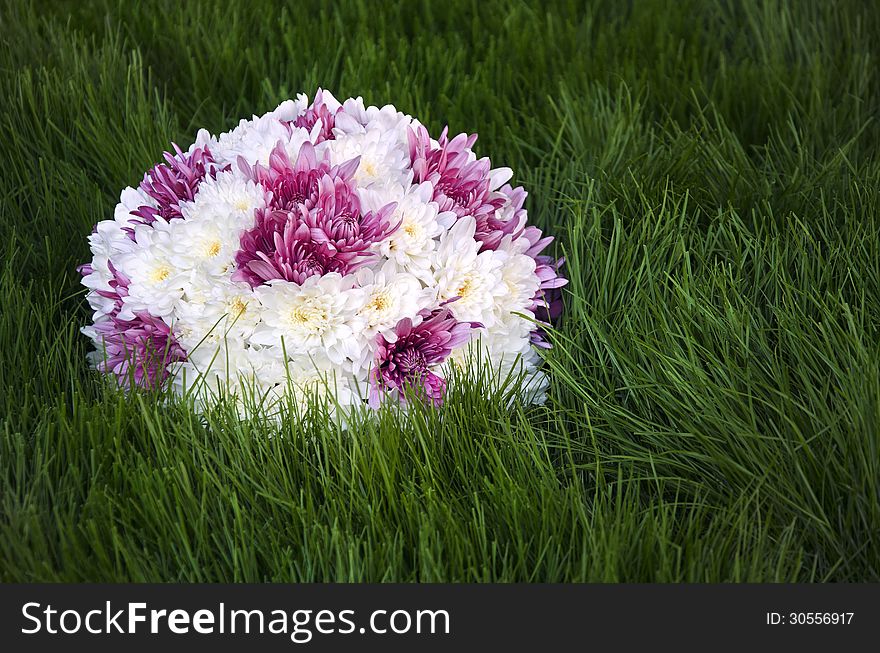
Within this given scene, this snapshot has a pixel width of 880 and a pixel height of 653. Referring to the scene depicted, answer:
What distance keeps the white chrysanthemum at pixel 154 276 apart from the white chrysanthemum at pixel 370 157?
266 mm

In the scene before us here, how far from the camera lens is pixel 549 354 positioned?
4.65ft

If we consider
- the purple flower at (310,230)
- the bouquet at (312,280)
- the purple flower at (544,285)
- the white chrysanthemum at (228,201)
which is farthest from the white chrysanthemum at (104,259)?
the purple flower at (544,285)

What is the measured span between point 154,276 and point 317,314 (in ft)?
0.81

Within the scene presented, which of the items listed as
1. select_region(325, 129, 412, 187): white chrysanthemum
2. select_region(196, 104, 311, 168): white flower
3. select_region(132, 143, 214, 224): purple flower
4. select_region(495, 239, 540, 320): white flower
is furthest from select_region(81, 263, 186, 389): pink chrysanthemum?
select_region(495, 239, 540, 320): white flower

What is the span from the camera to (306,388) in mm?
1308

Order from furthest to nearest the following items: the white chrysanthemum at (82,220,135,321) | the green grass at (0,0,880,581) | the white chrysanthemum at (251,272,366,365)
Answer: the white chrysanthemum at (82,220,135,321) → the white chrysanthemum at (251,272,366,365) → the green grass at (0,0,880,581)

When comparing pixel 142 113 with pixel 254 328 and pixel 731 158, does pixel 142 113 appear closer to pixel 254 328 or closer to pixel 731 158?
pixel 254 328

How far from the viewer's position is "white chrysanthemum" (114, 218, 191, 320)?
4.32 ft

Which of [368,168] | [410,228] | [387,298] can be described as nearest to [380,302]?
[387,298]

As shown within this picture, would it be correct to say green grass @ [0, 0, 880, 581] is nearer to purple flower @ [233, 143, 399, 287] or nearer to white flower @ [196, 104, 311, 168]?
purple flower @ [233, 143, 399, 287]

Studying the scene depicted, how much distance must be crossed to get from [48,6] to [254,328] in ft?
5.07

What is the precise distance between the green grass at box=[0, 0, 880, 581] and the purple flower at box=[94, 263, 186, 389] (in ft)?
0.16

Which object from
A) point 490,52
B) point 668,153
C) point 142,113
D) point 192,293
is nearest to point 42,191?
point 142,113

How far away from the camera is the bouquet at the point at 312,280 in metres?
1.29
